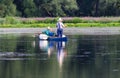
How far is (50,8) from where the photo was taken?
311 feet

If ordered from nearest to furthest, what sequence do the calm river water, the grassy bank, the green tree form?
1. the calm river water
2. the grassy bank
3. the green tree

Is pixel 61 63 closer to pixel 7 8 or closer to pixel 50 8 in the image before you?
pixel 7 8

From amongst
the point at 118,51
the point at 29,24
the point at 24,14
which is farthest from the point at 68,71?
the point at 24,14

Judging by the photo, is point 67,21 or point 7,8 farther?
point 7,8

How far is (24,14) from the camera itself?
9556 centimetres

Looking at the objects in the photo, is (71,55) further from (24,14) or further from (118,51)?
(24,14)

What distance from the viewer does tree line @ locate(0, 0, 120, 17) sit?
93688mm

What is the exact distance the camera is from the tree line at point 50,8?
93688mm

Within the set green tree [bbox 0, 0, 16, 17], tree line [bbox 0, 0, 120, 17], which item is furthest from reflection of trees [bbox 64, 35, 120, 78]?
tree line [bbox 0, 0, 120, 17]

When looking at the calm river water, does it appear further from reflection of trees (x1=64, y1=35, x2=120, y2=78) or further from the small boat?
the small boat

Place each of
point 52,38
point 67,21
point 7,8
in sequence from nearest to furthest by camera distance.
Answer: point 52,38
point 67,21
point 7,8

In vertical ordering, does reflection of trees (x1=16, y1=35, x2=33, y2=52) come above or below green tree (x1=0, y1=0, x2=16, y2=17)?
below

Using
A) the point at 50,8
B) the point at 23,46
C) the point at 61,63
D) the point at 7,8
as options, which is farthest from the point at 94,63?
the point at 50,8

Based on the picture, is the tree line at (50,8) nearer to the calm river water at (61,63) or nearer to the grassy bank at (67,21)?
the grassy bank at (67,21)
